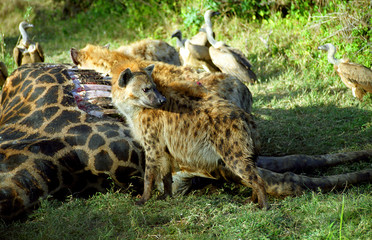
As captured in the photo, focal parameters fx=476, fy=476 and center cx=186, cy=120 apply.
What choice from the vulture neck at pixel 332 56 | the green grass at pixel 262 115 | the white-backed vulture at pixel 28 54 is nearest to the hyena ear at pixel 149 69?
the green grass at pixel 262 115

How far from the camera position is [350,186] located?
166 inches

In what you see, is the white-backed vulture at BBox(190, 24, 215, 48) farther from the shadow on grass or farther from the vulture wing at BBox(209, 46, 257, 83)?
the shadow on grass

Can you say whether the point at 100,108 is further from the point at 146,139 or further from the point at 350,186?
the point at 350,186

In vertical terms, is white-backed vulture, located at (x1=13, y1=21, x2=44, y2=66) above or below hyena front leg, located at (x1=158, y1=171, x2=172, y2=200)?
above

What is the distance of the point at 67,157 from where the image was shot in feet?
13.6

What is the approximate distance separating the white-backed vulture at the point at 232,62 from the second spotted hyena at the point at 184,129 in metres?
3.62

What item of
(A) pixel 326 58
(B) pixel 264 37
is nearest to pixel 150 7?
(B) pixel 264 37

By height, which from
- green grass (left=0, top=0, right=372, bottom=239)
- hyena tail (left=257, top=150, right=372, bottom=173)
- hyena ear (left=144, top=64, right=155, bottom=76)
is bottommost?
hyena tail (left=257, top=150, right=372, bottom=173)

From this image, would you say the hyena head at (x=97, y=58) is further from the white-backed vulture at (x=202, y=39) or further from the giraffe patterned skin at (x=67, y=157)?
the white-backed vulture at (x=202, y=39)

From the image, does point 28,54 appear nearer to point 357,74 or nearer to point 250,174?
point 357,74

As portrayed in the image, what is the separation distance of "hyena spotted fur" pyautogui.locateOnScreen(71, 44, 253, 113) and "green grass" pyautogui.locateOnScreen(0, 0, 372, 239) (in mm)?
847

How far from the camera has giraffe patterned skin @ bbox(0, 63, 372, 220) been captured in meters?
3.89

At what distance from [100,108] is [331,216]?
2.38 meters

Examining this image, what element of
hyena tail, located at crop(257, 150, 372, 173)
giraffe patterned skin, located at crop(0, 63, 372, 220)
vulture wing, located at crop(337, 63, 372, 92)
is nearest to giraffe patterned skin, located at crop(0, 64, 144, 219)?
giraffe patterned skin, located at crop(0, 63, 372, 220)
